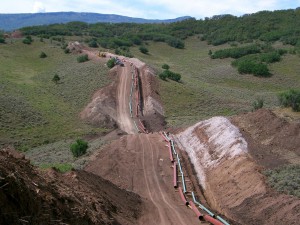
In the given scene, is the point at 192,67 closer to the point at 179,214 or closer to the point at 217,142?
the point at 217,142

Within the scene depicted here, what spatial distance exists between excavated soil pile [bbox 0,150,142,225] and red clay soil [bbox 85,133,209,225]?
162cm

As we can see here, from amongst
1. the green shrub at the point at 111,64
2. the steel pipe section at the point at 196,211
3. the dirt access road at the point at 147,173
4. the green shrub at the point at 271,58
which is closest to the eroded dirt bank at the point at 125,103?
the green shrub at the point at 111,64

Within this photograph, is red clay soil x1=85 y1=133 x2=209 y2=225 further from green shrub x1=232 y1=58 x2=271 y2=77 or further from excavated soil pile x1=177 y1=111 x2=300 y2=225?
green shrub x1=232 y1=58 x2=271 y2=77

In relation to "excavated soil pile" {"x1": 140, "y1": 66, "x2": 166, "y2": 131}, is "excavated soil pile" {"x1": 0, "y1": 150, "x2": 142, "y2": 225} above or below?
above

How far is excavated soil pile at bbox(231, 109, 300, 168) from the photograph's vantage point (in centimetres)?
2656

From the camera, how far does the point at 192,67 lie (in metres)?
108

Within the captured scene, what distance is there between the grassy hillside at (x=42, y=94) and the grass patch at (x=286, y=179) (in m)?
28.3

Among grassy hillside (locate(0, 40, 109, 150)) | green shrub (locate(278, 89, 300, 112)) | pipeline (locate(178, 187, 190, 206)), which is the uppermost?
green shrub (locate(278, 89, 300, 112))

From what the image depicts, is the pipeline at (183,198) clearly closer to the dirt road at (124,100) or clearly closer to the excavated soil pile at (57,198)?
the excavated soil pile at (57,198)

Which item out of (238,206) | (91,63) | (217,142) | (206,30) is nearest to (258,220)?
(238,206)

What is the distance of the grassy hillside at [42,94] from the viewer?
47.3 m

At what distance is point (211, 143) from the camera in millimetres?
32906

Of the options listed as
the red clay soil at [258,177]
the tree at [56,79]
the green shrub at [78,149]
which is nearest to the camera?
the red clay soil at [258,177]

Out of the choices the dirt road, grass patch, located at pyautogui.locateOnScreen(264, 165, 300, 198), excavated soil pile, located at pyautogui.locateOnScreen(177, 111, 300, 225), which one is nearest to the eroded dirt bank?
the dirt road
